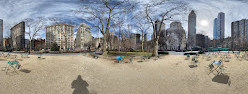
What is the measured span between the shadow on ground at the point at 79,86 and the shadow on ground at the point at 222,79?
23.6ft

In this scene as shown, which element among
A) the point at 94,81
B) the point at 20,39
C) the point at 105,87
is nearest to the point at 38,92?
the point at 94,81

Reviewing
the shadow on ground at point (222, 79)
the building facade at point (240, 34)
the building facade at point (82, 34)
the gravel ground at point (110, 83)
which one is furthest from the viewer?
the building facade at point (240, 34)

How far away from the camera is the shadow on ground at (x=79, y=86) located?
511 cm

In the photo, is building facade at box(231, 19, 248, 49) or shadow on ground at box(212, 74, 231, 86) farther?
building facade at box(231, 19, 248, 49)

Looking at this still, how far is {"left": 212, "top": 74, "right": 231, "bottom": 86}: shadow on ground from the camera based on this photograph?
5813 mm

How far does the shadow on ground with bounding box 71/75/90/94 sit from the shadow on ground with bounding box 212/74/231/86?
7183mm

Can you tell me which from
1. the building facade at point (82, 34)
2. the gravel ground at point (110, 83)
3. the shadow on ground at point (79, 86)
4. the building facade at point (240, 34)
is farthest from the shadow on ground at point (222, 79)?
the building facade at point (240, 34)

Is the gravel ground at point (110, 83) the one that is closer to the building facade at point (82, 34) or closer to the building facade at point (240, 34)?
the building facade at point (82, 34)

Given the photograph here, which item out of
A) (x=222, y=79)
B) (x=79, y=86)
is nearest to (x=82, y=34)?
(x=79, y=86)

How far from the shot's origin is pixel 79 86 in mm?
5523

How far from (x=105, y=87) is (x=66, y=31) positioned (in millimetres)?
28120

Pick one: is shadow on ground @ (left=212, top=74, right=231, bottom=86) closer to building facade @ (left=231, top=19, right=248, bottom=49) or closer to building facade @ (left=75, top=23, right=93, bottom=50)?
building facade @ (left=75, top=23, right=93, bottom=50)

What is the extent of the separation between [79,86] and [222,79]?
8.02 metres

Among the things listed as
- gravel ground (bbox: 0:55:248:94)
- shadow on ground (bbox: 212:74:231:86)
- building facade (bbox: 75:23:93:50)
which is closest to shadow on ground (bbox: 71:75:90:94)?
gravel ground (bbox: 0:55:248:94)
